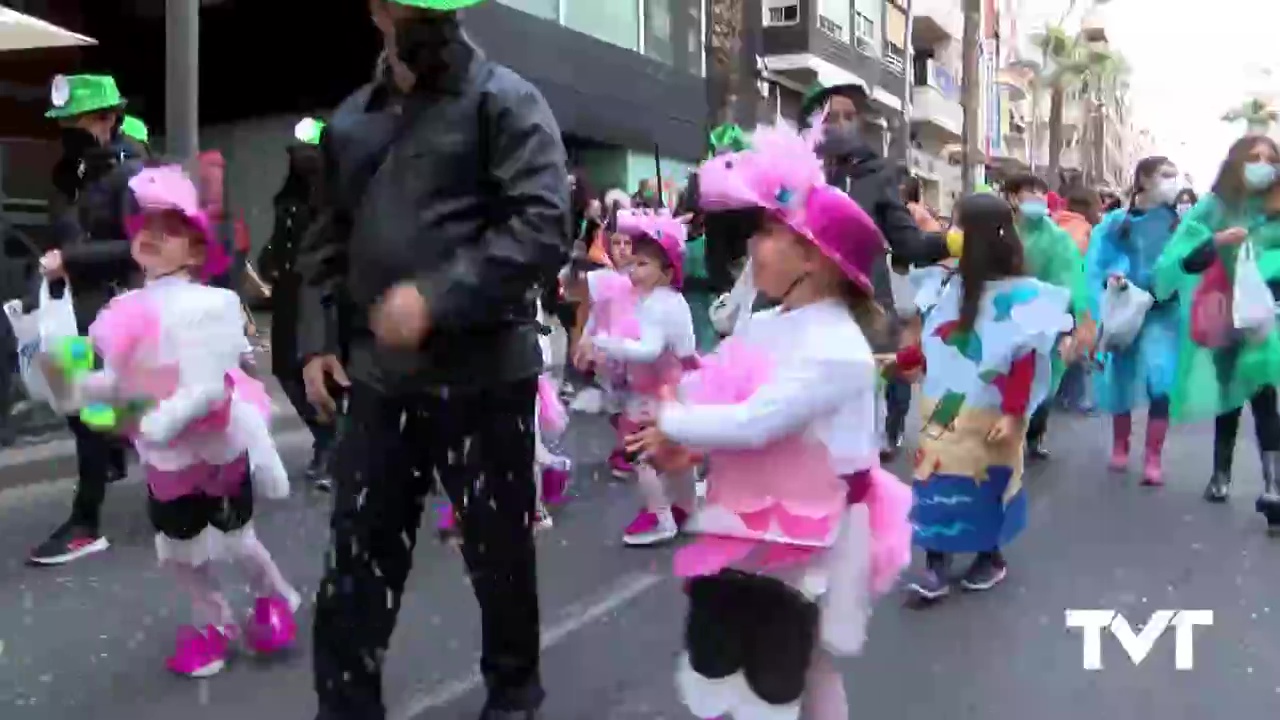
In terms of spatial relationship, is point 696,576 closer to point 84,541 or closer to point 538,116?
point 538,116

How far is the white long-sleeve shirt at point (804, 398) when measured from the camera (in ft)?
9.36

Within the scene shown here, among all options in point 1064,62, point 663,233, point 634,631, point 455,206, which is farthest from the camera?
point 1064,62

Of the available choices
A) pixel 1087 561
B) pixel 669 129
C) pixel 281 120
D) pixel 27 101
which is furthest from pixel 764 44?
pixel 1087 561

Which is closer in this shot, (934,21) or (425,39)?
(425,39)

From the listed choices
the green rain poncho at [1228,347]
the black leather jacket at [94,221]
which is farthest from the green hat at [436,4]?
the green rain poncho at [1228,347]

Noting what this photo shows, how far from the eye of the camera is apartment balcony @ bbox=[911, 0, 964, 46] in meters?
47.4

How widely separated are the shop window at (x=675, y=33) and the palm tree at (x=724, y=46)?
0.26m

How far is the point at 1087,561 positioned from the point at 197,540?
3.80 meters

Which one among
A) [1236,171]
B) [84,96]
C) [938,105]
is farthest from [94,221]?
[938,105]

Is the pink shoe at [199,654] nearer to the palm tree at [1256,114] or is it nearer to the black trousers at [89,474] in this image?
the black trousers at [89,474]

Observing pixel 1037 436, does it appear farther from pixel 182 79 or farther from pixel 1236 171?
pixel 182 79

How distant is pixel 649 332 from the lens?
6160 millimetres

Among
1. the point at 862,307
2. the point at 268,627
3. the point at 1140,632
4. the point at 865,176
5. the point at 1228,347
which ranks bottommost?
the point at 1140,632

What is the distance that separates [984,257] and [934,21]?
44.8 metres
